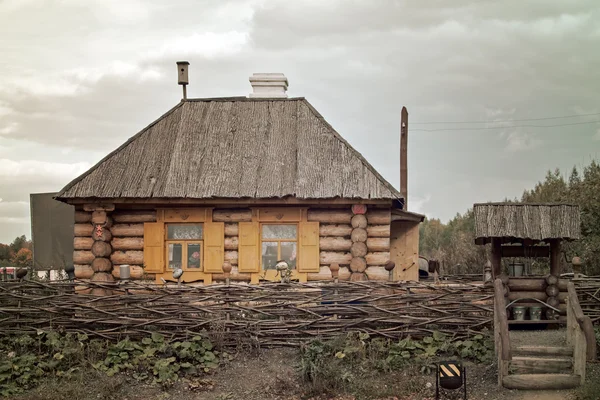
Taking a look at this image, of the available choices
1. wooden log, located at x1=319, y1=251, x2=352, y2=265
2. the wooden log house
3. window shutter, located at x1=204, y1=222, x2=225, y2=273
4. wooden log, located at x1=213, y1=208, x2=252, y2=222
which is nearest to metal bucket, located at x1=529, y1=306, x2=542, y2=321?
the wooden log house

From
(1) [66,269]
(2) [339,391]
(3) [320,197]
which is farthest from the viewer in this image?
(1) [66,269]

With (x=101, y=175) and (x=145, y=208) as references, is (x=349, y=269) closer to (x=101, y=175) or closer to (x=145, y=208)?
(x=145, y=208)

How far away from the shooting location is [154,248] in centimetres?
1494

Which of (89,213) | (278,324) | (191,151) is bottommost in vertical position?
(278,324)

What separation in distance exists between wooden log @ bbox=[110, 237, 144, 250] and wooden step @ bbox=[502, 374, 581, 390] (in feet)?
27.3

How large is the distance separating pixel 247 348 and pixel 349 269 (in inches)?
148

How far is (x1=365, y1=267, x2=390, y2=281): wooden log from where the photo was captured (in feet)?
47.8

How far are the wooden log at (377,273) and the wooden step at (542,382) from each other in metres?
4.68

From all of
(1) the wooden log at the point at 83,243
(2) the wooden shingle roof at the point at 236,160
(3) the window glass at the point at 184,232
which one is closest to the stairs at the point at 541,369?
(2) the wooden shingle roof at the point at 236,160

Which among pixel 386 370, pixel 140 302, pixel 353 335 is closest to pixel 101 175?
pixel 140 302

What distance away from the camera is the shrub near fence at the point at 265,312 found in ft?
39.0

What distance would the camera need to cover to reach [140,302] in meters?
12.3

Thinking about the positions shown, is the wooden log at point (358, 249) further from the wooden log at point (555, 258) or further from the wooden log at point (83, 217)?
the wooden log at point (83, 217)

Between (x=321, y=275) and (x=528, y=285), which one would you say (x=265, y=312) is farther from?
(x=528, y=285)
